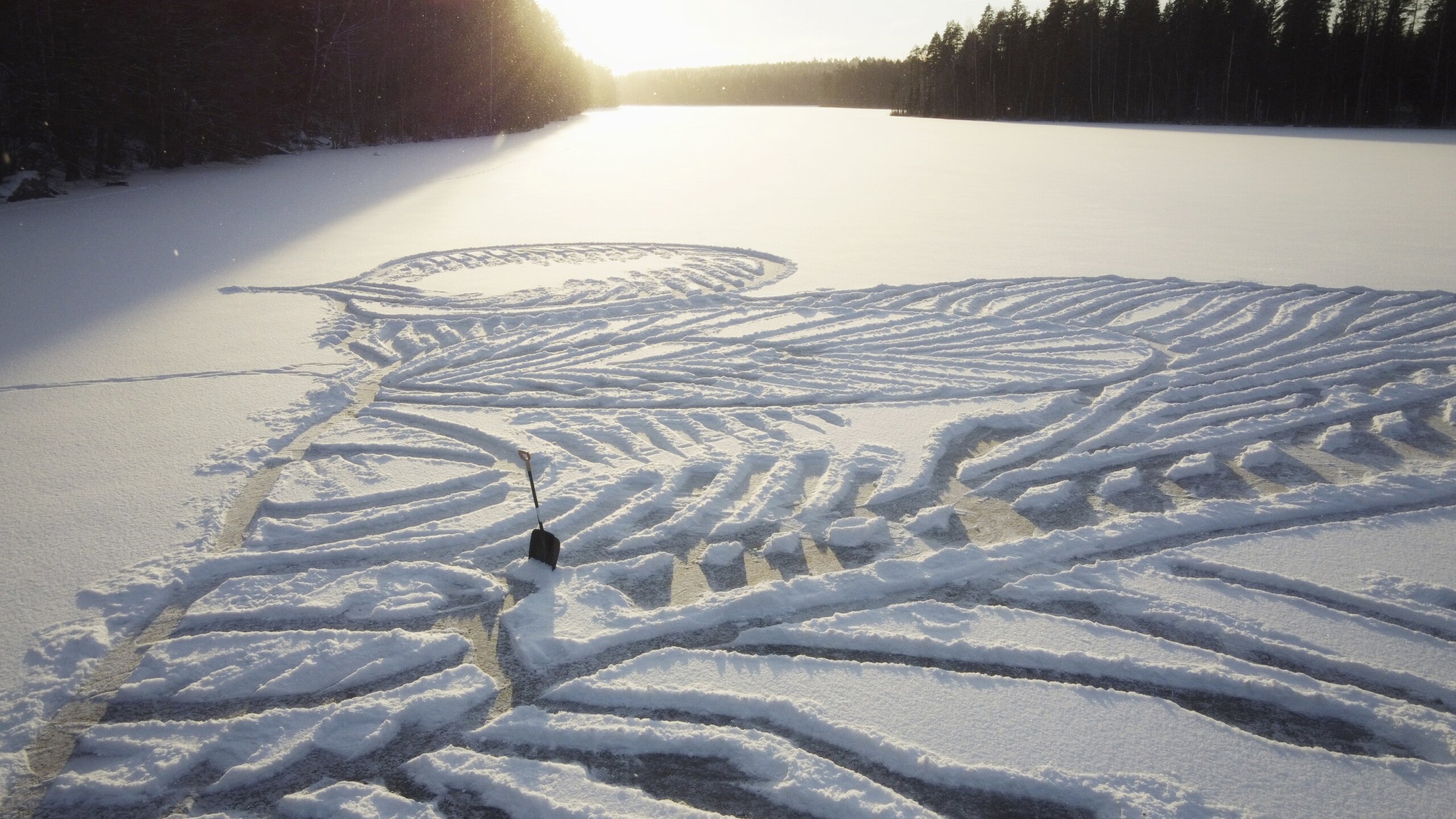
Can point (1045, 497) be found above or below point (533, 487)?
below

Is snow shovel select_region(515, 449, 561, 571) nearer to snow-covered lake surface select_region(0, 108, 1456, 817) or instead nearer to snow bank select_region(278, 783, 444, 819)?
snow-covered lake surface select_region(0, 108, 1456, 817)

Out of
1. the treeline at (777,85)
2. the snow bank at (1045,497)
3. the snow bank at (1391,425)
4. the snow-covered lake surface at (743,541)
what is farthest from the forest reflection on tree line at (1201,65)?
the snow bank at (1045,497)

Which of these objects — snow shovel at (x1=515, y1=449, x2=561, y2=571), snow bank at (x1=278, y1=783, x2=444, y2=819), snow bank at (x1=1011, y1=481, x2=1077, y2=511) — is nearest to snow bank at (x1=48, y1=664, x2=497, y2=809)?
snow bank at (x1=278, y1=783, x2=444, y2=819)

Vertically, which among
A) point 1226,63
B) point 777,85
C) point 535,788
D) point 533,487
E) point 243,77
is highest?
point 777,85

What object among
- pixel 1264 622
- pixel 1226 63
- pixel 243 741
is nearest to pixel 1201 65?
pixel 1226 63

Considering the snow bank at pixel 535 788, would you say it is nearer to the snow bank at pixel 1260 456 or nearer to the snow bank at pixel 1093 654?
the snow bank at pixel 1093 654

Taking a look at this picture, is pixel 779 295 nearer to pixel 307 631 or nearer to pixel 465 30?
pixel 307 631

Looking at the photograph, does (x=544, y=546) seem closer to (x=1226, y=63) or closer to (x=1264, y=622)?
(x=1264, y=622)

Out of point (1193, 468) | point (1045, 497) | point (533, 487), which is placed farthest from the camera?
point (1193, 468)
